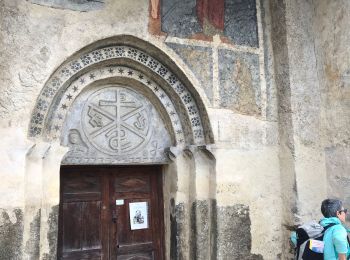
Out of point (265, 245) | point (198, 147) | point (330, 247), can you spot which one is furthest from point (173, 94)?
point (330, 247)

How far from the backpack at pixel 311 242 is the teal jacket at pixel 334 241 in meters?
0.03

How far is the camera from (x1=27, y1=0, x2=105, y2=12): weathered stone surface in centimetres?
352

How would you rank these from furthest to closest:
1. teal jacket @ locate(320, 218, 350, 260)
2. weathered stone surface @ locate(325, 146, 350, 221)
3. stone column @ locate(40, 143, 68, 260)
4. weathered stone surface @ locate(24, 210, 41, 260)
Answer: weathered stone surface @ locate(325, 146, 350, 221) → stone column @ locate(40, 143, 68, 260) → weathered stone surface @ locate(24, 210, 41, 260) → teal jacket @ locate(320, 218, 350, 260)

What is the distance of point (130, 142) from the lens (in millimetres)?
4039

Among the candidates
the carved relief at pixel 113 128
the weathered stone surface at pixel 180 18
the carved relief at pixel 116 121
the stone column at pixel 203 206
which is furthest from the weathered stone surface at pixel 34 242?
the weathered stone surface at pixel 180 18

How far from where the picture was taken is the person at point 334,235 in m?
2.64

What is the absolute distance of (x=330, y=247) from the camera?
271 centimetres

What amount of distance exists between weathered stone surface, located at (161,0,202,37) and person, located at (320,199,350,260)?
7.60ft

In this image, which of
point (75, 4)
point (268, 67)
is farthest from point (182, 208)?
point (75, 4)

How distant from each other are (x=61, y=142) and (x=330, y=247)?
2607 millimetres

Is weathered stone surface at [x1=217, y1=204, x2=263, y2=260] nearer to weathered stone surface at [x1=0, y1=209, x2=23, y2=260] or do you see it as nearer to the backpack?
the backpack

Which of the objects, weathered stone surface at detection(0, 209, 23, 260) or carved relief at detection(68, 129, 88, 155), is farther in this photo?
carved relief at detection(68, 129, 88, 155)

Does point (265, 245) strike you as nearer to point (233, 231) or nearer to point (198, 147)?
point (233, 231)

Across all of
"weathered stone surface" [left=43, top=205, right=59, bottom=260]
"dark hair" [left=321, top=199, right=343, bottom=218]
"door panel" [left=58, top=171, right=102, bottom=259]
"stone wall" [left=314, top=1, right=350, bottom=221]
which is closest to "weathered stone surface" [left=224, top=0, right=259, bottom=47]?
"stone wall" [left=314, top=1, right=350, bottom=221]
